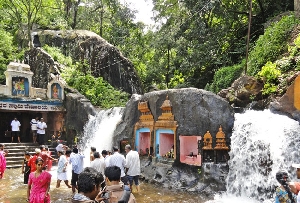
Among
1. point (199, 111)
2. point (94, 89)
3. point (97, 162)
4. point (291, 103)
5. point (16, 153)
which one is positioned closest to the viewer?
point (97, 162)

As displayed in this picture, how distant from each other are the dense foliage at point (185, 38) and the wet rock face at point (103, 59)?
1238 mm

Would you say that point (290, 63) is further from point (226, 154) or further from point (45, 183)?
point (45, 183)

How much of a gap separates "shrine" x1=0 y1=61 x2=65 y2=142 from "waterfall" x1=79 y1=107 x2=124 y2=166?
2.84 m

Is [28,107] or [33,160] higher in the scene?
[28,107]

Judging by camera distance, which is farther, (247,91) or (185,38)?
(185,38)

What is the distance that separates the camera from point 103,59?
26656 millimetres

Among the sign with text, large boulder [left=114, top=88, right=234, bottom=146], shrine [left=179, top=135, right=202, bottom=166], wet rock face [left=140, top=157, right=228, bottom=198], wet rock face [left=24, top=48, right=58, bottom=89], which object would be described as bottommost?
wet rock face [left=140, top=157, right=228, bottom=198]

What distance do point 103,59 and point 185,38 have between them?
8.99m

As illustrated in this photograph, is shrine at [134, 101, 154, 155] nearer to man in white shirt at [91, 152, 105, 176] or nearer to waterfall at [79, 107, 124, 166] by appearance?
waterfall at [79, 107, 124, 166]

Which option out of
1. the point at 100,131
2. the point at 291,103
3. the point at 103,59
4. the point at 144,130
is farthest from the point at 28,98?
the point at 291,103

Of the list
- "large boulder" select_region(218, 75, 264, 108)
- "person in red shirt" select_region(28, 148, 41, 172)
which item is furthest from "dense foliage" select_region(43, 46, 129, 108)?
"person in red shirt" select_region(28, 148, 41, 172)

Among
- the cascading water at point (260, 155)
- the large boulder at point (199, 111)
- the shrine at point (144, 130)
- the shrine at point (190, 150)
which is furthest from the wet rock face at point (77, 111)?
the cascading water at point (260, 155)

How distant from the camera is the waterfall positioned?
16195 mm

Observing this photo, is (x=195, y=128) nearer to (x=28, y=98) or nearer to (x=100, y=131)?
(x=100, y=131)
